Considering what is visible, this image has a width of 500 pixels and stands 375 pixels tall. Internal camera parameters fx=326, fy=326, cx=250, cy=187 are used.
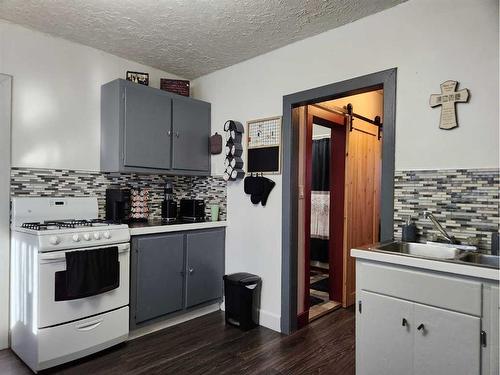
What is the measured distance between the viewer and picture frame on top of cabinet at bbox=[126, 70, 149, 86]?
304 cm

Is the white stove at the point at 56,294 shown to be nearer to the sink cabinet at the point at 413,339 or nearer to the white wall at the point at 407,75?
the white wall at the point at 407,75

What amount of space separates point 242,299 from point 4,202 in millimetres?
2036

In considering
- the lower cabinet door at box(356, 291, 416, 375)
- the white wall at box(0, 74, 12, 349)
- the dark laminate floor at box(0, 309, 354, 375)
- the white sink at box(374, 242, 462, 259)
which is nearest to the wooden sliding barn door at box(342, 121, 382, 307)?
the dark laminate floor at box(0, 309, 354, 375)

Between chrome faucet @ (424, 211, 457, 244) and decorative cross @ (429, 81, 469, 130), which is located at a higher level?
decorative cross @ (429, 81, 469, 130)

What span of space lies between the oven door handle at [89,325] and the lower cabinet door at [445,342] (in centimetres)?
206

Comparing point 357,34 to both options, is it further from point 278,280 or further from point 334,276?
point 334,276

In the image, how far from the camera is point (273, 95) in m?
2.97

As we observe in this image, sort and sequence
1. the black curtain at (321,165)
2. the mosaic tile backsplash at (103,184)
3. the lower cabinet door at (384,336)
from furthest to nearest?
1. the black curtain at (321,165)
2. the mosaic tile backsplash at (103,184)
3. the lower cabinet door at (384,336)

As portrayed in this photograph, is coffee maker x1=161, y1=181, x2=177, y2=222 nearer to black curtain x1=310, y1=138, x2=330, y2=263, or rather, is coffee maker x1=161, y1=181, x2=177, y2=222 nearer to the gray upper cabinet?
the gray upper cabinet

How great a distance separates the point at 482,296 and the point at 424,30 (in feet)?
5.31

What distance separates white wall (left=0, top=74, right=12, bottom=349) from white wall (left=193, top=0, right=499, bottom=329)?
1925mm

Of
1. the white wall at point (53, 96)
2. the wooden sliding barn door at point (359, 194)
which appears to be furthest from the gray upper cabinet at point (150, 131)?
the wooden sliding barn door at point (359, 194)

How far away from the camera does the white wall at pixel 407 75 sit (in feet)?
6.11

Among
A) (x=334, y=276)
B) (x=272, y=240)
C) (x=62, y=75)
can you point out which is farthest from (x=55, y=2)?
(x=334, y=276)
